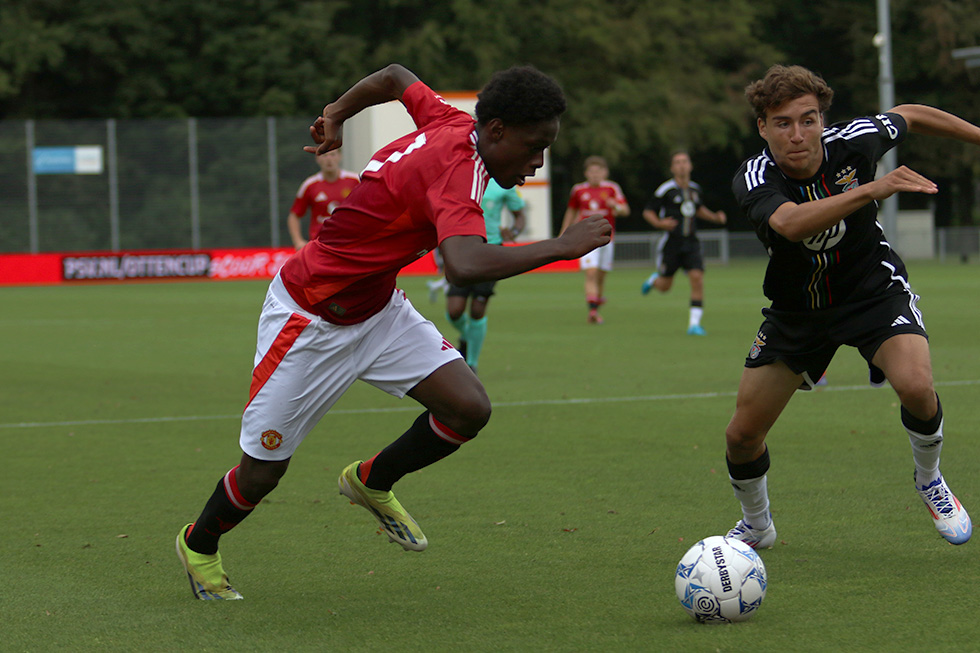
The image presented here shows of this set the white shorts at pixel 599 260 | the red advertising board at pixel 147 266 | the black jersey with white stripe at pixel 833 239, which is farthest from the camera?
the red advertising board at pixel 147 266

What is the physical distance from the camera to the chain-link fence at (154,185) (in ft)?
117

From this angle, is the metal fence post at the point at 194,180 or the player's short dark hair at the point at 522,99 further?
the metal fence post at the point at 194,180

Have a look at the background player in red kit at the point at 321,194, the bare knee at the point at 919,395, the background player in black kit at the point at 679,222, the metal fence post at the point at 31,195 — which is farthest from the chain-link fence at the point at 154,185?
the bare knee at the point at 919,395

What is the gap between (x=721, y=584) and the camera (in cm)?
446

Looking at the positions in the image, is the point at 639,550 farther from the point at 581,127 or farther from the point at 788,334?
the point at 581,127

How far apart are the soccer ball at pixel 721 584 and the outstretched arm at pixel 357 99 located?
2272 mm

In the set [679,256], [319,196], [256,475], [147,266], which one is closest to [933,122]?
[256,475]

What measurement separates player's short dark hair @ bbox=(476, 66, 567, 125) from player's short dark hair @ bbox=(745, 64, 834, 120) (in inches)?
41.5

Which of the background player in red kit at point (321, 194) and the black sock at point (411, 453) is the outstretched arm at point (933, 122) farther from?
the background player in red kit at point (321, 194)

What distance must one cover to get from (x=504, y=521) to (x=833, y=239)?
203cm

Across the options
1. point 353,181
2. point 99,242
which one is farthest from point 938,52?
point 353,181

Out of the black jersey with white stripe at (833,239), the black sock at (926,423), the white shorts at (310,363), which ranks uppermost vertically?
the black jersey with white stripe at (833,239)

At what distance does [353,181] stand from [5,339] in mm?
5944

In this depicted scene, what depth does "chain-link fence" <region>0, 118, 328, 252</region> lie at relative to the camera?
117 feet
